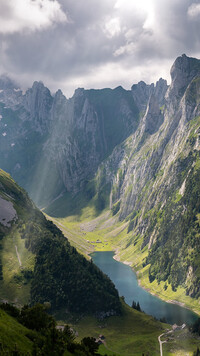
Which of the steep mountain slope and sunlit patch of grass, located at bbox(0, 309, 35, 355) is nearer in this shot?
sunlit patch of grass, located at bbox(0, 309, 35, 355)

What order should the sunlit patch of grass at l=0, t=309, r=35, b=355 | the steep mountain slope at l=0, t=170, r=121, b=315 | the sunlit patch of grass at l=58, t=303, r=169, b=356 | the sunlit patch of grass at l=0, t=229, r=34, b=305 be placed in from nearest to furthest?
the sunlit patch of grass at l=0, t=309, r=35, b=355, the sunlit patch of grass at l=58, t=303, r=169, b=356, the sunlit patch of grass at l=0, t=229, r=34, b=305, the steep mountain slope at l=0, t=170, r=121, b=315

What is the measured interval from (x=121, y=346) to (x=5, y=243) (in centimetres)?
9588

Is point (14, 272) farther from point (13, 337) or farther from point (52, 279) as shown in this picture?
point (13, 337)

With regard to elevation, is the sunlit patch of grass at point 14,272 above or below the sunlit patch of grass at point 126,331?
above

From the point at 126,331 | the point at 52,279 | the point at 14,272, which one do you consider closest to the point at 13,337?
the point at 126,331

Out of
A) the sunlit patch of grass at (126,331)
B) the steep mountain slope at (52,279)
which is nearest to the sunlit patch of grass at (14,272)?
the steep mountain slope at (52,279)

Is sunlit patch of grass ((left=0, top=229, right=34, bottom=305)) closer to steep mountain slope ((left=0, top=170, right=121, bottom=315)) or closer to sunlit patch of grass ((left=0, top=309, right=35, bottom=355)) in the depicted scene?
steep mountain slope ((left=0, top=170, right=121, bottom=315))

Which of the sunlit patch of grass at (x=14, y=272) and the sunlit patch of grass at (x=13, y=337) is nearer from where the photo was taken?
the sunlit patch of grass at (x=13, y=337)

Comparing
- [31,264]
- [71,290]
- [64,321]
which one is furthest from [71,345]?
[31,264]

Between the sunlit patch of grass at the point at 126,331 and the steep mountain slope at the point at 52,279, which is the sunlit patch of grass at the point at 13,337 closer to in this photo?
the sunlit patch of grass at the point at 126,331

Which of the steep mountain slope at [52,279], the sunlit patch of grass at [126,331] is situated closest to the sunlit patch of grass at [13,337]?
the sunlit patch of grass at [126,331]

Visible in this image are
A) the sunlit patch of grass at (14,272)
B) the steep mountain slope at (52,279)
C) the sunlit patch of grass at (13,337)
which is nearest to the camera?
the sunlit patch of grass at (13,337)

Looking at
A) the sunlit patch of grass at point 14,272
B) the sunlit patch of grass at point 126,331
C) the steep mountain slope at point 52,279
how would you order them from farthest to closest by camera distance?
the steep mountain slope at point 52,279 < the sunlit patch of grass at point 14,272 < the sunlit patch of grass at point 126,331

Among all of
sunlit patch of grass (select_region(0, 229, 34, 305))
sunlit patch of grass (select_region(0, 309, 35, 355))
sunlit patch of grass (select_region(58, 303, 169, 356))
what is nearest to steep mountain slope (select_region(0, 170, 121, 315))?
sunlit patch of grass (select_region(0, 229, 34, 305))
